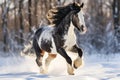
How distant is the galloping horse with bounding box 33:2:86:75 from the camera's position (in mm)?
8680

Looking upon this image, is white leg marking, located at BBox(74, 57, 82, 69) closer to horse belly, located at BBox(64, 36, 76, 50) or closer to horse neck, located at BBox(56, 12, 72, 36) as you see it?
horse belly, located at BBox(64, 36, 76, 50)

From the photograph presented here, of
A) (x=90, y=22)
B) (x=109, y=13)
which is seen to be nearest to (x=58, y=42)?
(x=90, y=22)

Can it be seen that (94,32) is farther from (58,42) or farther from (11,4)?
(58,42)

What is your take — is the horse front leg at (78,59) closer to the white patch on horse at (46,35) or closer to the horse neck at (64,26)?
the horse neck at (64,26)

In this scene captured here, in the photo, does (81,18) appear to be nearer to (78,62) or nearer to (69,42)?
(69,42)

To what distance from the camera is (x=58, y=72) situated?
31.9 ft

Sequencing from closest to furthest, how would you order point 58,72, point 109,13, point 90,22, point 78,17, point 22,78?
point 22,78 → point 78,17 → point 58,72 → point 90,22 → point 109,13

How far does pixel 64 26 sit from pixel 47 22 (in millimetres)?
14231

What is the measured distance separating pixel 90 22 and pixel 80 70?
20163mm

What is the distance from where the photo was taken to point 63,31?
8828 mm

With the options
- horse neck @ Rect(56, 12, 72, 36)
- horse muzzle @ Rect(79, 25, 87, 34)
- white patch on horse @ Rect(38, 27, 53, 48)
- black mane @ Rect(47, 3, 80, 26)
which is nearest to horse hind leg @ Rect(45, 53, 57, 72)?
white patch on horse @ Rect(38, 27, 53, 48)

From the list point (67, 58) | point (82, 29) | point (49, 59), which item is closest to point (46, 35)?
point (49, 59)

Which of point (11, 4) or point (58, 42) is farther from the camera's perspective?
point (11, 4)

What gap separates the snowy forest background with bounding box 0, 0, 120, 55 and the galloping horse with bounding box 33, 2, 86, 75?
23.5ft
